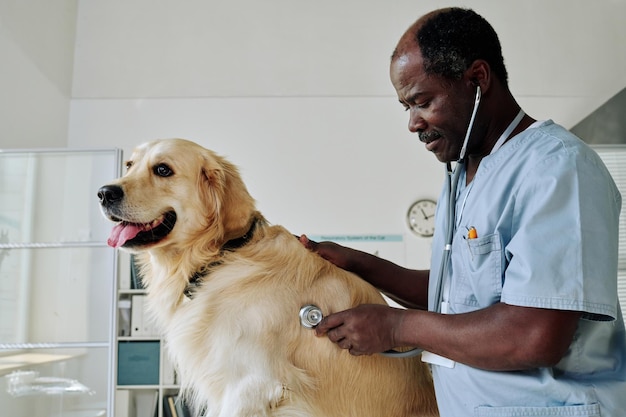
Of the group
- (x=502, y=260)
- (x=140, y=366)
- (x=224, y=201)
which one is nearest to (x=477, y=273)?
(x=502, y=260)

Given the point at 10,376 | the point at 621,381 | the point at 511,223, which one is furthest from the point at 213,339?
the point at 10,376

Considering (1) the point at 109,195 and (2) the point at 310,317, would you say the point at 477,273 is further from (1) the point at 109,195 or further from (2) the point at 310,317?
(1) the point at 109,195

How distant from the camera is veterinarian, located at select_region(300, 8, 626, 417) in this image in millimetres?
849

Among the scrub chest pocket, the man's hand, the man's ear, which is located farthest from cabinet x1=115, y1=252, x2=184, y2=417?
the man's ear

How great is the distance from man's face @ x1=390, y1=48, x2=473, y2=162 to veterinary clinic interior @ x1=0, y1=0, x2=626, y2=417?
352 centimetres

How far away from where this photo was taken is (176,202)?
144 cm

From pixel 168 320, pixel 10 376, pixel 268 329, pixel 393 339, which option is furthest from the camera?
pixel 10 376

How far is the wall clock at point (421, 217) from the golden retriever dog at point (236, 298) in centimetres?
351

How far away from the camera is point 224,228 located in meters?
1.42

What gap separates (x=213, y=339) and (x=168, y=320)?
22 cm

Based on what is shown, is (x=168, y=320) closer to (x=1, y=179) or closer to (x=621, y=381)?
(x=621, y=381)

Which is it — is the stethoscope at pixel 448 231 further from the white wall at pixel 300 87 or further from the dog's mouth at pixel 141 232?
the white wall at pixel 300 87

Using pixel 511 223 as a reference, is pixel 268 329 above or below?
below

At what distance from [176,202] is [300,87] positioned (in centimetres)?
383
